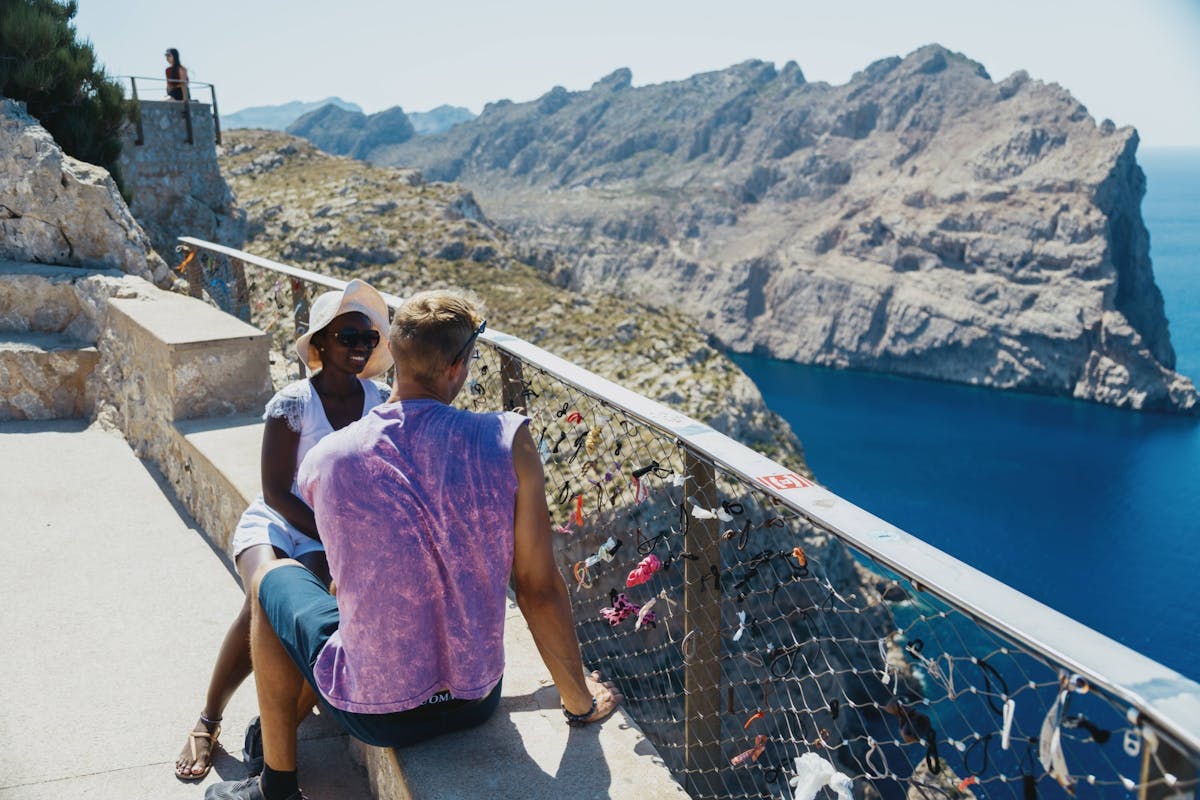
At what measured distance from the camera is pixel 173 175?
18922 millimetres

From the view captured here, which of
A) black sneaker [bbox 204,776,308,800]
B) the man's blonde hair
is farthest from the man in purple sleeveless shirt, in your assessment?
black sneaker [bbox 204,776,308,800]

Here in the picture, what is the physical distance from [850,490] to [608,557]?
5468 cm

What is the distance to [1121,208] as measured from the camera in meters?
97.4

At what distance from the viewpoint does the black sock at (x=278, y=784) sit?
2.28 metres

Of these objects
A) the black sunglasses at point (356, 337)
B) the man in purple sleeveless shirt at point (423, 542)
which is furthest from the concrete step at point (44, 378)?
the man in purple sleeveless shirt at point (423, 542)

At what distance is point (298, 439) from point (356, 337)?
0.36 m

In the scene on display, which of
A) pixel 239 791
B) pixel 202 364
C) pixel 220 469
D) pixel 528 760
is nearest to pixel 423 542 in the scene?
pixel 528 760

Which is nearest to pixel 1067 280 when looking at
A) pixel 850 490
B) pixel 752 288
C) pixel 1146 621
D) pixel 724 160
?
pixel 752 288

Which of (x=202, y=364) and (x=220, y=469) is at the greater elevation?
(x=202, y=364)

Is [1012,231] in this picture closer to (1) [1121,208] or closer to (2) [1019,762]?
(1) [1121,208]

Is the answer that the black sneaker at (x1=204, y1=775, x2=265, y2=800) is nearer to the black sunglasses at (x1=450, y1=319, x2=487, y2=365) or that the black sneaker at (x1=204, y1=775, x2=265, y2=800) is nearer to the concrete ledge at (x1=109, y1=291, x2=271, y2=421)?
the black sunglasses at (x1=450, y1=319, x2=487, y2=365)

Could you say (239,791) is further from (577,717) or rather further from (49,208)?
(49,208)

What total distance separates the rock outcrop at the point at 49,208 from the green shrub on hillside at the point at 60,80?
1.78 metres

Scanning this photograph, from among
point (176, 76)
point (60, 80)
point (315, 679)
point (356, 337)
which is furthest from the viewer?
point (176, 76)
